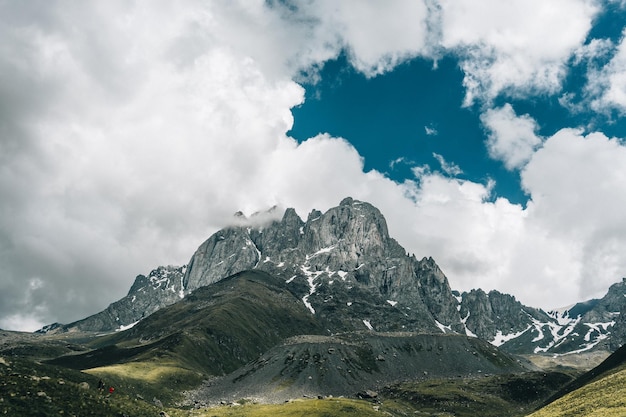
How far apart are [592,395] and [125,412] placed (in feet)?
368

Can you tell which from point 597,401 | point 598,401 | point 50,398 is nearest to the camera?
Result: point 50,398

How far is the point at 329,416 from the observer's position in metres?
137

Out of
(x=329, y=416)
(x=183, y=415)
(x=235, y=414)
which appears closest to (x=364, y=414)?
(x=329, y=416)

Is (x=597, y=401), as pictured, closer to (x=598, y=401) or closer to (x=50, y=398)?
(x=598, y=401)

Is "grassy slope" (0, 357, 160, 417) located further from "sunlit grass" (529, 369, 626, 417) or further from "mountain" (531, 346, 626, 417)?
"mountain" (531, 346, 626, 417)

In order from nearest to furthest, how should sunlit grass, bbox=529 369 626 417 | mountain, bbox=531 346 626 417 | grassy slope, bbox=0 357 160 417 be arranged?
grassy slope, bbox=0 357 160 417 < sunlit grass, bbox=529 369 626 417 < mountain, bbox=531 346 626 417

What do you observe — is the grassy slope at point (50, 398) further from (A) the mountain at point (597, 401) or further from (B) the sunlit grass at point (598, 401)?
(A) the mountain at point (597, 401)

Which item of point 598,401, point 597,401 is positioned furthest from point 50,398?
point 597,401

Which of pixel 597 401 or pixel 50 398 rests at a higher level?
pixel 50 398

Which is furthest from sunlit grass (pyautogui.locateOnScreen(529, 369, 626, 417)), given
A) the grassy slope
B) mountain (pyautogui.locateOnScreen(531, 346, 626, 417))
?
the grassy slope

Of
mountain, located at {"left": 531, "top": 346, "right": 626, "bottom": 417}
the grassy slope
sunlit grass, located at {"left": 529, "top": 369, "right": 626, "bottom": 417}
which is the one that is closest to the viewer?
the grassy slope

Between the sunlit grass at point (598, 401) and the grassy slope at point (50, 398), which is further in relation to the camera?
the sunlit grass at point (598, 401)

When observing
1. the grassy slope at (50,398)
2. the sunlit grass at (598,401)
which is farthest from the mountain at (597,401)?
the grassy slope at (50,398)

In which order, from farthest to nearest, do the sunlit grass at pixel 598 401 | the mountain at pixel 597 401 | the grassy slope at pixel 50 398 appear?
the mountain at pixel 597 401 → the sunlit grass at pixel 598 401 → the grassy slope at pixel 50 398
